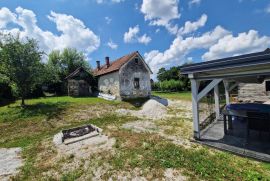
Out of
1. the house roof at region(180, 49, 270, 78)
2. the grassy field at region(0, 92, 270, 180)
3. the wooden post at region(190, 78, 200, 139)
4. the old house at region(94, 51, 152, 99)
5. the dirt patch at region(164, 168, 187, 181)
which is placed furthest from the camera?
the old house at region(94, 51, 152, 99)

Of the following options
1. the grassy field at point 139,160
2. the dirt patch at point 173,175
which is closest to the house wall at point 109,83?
the grassy field at point 139,160

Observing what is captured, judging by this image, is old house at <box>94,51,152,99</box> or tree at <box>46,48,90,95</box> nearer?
old house at <box>94,51,152,99</box>

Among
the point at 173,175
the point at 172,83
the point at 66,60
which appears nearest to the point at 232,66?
the point at 173,175

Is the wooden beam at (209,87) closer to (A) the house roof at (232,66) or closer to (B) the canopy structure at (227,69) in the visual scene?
(B) the canopy structure at (227,69)

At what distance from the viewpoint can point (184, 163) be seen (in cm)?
508

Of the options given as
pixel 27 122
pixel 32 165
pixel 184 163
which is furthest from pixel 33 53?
pixel 184 163

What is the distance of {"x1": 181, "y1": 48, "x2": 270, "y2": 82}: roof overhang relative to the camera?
503 cm

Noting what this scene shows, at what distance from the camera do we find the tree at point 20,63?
14.3 m

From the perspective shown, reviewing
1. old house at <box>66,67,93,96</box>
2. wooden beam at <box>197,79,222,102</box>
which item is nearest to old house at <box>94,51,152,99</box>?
old house at <box>66,67,93,96</box>

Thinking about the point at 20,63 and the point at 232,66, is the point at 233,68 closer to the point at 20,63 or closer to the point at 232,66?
the point at 232,66

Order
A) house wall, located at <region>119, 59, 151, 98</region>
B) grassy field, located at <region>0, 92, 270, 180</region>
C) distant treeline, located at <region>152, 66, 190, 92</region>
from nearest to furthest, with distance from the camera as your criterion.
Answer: grassy field, located at <region>0, 92, 270, 180</region> < house wall, located at <region>119, 59, 151, 98</region> < distant treeline, located at <region>152, 66, 190, 92</region>

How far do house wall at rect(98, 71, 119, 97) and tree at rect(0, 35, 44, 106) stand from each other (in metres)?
8.08

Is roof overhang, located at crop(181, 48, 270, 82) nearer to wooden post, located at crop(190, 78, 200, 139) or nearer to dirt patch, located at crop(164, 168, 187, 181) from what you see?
wooden post, located at crop(190, 78, 200, 139)

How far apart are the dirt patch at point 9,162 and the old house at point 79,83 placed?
17323 millimetres
